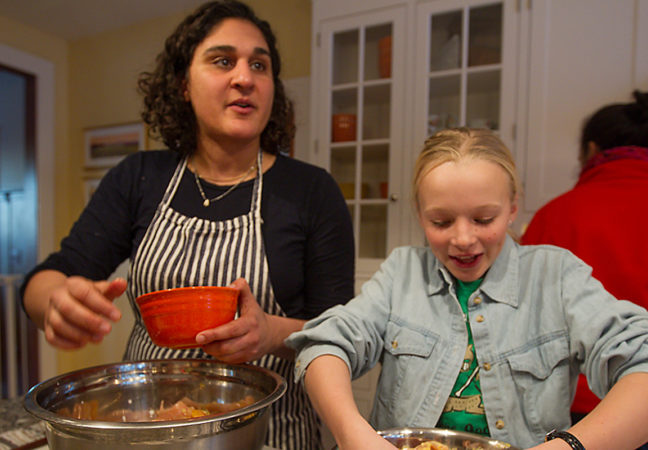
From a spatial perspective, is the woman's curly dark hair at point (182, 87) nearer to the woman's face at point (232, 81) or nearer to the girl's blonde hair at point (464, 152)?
the woman's face at point (232, 81)

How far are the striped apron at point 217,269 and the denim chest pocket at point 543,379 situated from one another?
0.42m

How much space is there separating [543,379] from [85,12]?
3126 millimetres

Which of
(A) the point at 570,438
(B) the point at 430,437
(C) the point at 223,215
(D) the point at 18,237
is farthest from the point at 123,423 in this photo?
(D) the point at 18,237

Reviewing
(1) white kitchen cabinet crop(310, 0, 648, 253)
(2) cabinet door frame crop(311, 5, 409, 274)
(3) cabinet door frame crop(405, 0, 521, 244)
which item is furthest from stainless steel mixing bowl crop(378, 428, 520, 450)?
(2) cabinet door frame crop(311, 5, 409, 274)

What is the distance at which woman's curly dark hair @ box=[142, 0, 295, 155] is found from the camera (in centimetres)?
99

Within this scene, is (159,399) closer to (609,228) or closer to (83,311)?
(83,311)

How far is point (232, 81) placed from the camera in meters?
0.91

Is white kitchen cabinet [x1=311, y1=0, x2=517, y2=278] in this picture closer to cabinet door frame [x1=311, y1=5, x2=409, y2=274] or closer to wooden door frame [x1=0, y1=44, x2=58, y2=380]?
cabinet door frame [x1=311, y1=5, x2=409, y2=274]

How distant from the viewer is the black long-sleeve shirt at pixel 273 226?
3.12 ft

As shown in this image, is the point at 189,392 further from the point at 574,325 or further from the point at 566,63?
the point at 566,63

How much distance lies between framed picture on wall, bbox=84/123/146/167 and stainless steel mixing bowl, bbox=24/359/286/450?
Answer: 246 centimetres

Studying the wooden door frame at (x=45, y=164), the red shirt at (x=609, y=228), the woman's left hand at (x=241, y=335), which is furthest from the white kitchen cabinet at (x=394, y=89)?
the wooden door frame at (x=45, y=164)

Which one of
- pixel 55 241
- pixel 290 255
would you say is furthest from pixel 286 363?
pixel 55 241

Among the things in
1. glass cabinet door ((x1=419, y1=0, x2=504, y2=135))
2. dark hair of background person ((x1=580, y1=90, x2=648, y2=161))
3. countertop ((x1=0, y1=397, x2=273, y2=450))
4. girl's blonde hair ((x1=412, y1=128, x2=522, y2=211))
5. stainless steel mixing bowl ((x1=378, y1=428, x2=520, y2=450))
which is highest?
glass cabinet door ((x1=419, y1=0, x2=504, y2=135))
